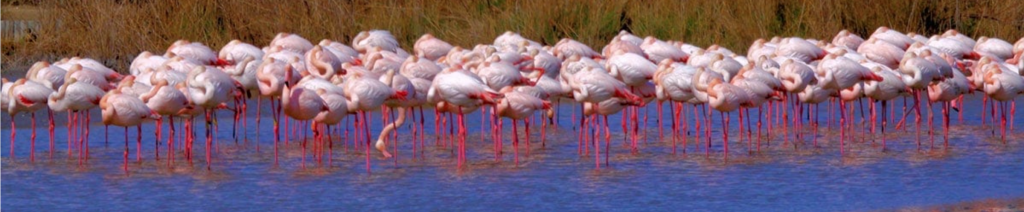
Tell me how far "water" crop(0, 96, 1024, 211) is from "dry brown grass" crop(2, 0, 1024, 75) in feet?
16.7

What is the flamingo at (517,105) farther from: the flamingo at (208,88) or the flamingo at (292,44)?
the flamingo at (292,44)

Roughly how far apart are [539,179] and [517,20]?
752cm

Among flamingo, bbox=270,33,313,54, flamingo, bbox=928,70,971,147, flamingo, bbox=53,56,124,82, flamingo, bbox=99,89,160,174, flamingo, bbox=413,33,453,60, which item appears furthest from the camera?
flamingo, bbox=413,33,453,60

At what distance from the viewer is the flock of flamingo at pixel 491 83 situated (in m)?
8.62

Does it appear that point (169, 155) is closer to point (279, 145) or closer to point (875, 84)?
point (279, 145)

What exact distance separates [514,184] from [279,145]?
244 centimetres

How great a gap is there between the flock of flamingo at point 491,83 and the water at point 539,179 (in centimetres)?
15

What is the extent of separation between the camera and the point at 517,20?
15.4 meters

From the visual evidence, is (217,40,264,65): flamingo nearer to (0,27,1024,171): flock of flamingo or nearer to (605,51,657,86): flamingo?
(0,27,1024,171): flock of flamingo

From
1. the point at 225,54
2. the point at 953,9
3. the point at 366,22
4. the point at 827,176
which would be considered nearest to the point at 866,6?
the point at 953,9

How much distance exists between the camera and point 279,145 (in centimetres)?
983

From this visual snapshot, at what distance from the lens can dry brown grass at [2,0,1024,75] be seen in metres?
15.0

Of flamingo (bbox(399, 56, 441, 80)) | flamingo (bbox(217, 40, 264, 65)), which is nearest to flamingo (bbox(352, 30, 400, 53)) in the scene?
flamingo (bbox(217, 40, 264, 65))

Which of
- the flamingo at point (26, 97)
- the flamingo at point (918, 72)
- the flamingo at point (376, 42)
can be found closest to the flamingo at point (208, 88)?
the flamingo at point (26, 97)
